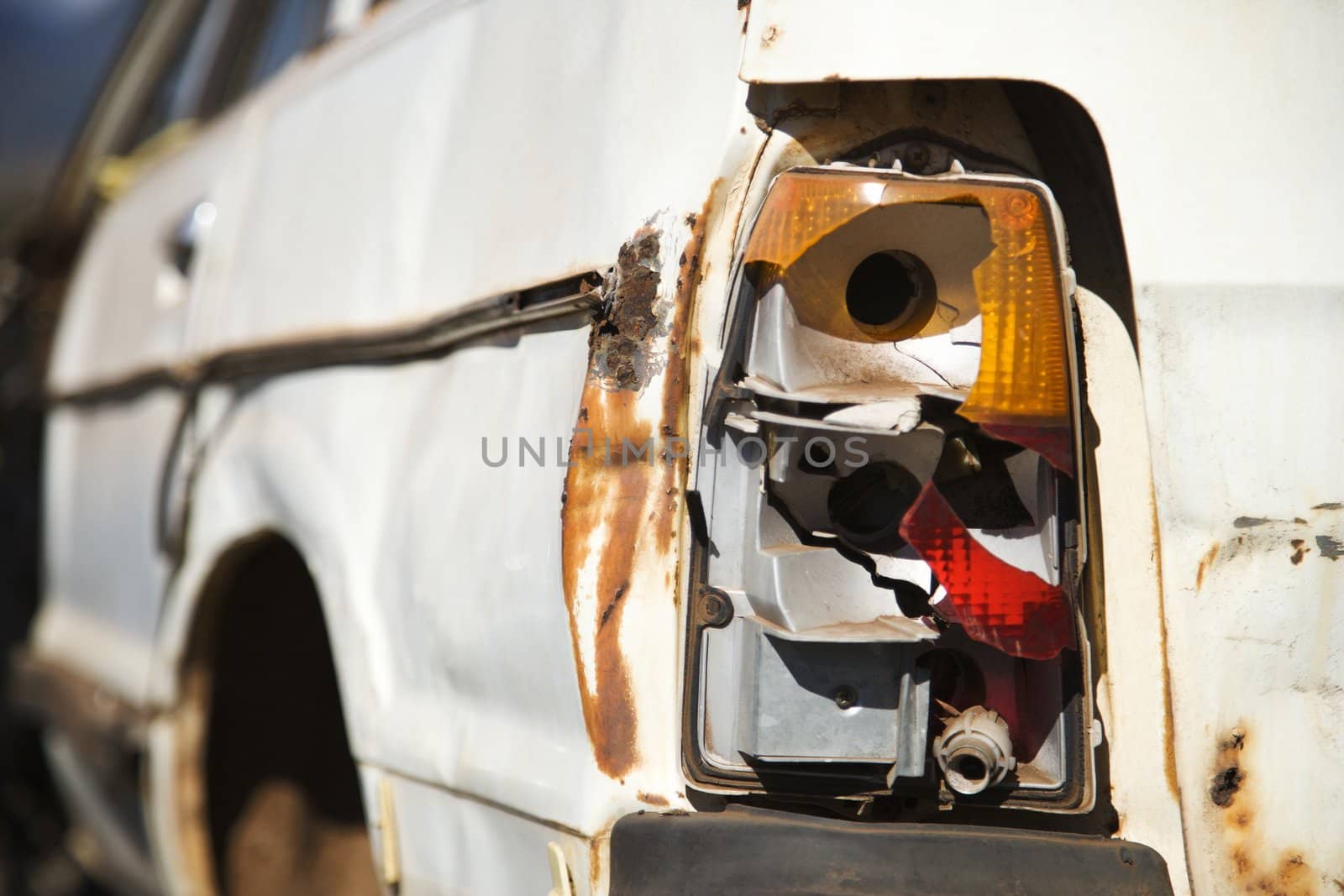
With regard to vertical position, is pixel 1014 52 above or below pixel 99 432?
above

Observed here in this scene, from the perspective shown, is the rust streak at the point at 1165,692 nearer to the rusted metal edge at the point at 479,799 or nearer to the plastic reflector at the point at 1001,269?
the plastic reflector at the point at 1001,269

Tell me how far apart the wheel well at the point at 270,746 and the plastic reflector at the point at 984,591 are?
1478 millimetres

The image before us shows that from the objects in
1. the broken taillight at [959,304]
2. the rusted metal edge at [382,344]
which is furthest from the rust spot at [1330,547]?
the rusted metal edge at [382,344]

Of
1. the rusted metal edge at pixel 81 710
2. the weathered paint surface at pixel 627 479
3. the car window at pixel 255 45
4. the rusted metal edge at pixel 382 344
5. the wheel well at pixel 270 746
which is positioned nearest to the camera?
the weathered paint surface at pixel 627 479

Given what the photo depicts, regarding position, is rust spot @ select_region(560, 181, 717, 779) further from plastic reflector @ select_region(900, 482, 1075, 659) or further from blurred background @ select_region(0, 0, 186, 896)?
blurred background @ select_region(0, 0, 186, 896)

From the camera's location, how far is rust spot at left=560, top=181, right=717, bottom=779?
1.34 meters

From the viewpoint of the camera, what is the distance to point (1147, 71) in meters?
Result: 1.29

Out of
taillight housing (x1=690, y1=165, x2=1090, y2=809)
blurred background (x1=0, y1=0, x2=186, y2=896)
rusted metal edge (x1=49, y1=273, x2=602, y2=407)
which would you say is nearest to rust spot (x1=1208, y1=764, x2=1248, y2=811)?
taillight housing (x1=690, y1=165, x2=1090, y2=809)

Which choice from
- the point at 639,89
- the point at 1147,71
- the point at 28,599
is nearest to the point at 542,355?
the point at 639,89

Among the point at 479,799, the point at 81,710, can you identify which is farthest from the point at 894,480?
the point at 81,710

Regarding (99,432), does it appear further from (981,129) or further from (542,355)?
(981,129)

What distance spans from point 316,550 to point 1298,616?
1359 millimetres

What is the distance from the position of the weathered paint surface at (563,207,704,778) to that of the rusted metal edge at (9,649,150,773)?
147cm

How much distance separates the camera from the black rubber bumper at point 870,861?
1207 mm
